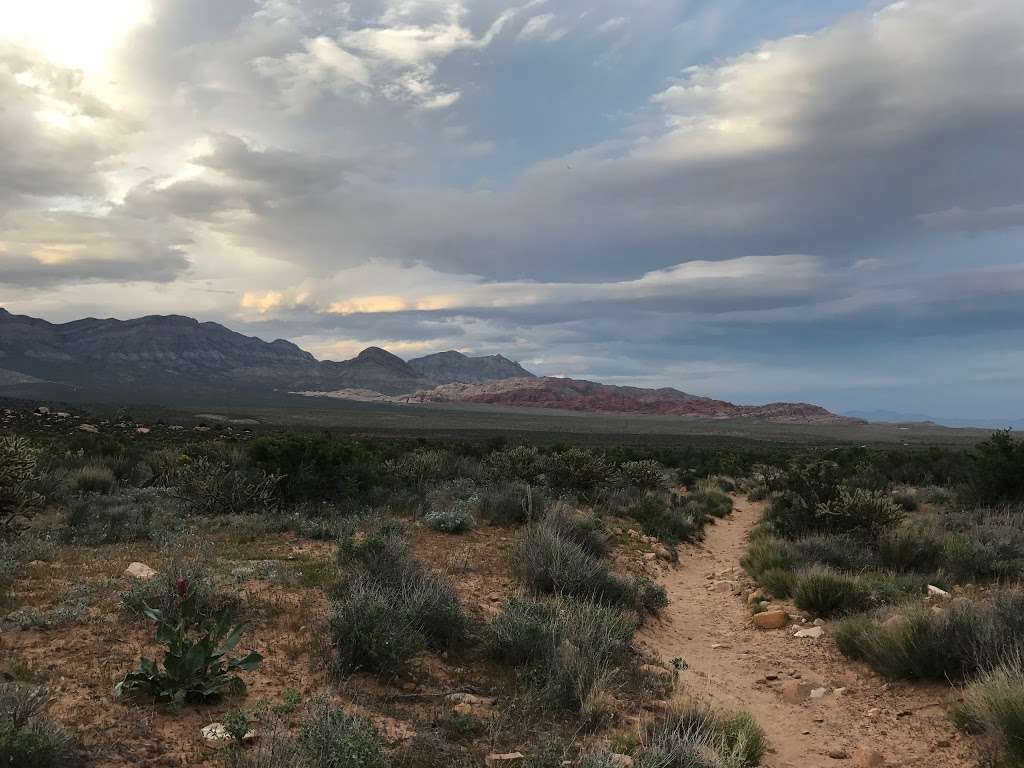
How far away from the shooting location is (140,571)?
7418 mm

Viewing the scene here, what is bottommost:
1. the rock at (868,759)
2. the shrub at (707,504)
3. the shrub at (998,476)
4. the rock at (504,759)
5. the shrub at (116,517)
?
the shrub at (707,504)

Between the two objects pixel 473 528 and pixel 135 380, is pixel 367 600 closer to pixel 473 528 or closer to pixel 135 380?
pixel 473 528

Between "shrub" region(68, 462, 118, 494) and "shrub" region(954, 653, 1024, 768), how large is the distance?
15831 millimetres

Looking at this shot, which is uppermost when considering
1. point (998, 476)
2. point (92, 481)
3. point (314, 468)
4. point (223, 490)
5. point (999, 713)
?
point (998, 476)

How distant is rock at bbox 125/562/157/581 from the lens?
7.19 meters

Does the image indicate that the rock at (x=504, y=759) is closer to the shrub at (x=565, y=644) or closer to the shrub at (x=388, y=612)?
the shrub at (x=565, y=644)

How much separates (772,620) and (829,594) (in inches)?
33.8

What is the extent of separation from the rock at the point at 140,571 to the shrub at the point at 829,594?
317 inches

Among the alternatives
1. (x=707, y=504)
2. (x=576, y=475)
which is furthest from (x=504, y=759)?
(x=707, y=504)

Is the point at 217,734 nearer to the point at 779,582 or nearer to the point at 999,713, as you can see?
the point at 999,713

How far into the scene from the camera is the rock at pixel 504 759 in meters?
4.23

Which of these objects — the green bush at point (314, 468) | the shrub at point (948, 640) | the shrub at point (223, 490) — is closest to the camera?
the shrub at point (948, 640)

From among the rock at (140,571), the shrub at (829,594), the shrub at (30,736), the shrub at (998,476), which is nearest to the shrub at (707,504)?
the shrub at (998,476)

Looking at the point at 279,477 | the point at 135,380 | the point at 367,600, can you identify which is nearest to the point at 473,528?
the point at 279,477
